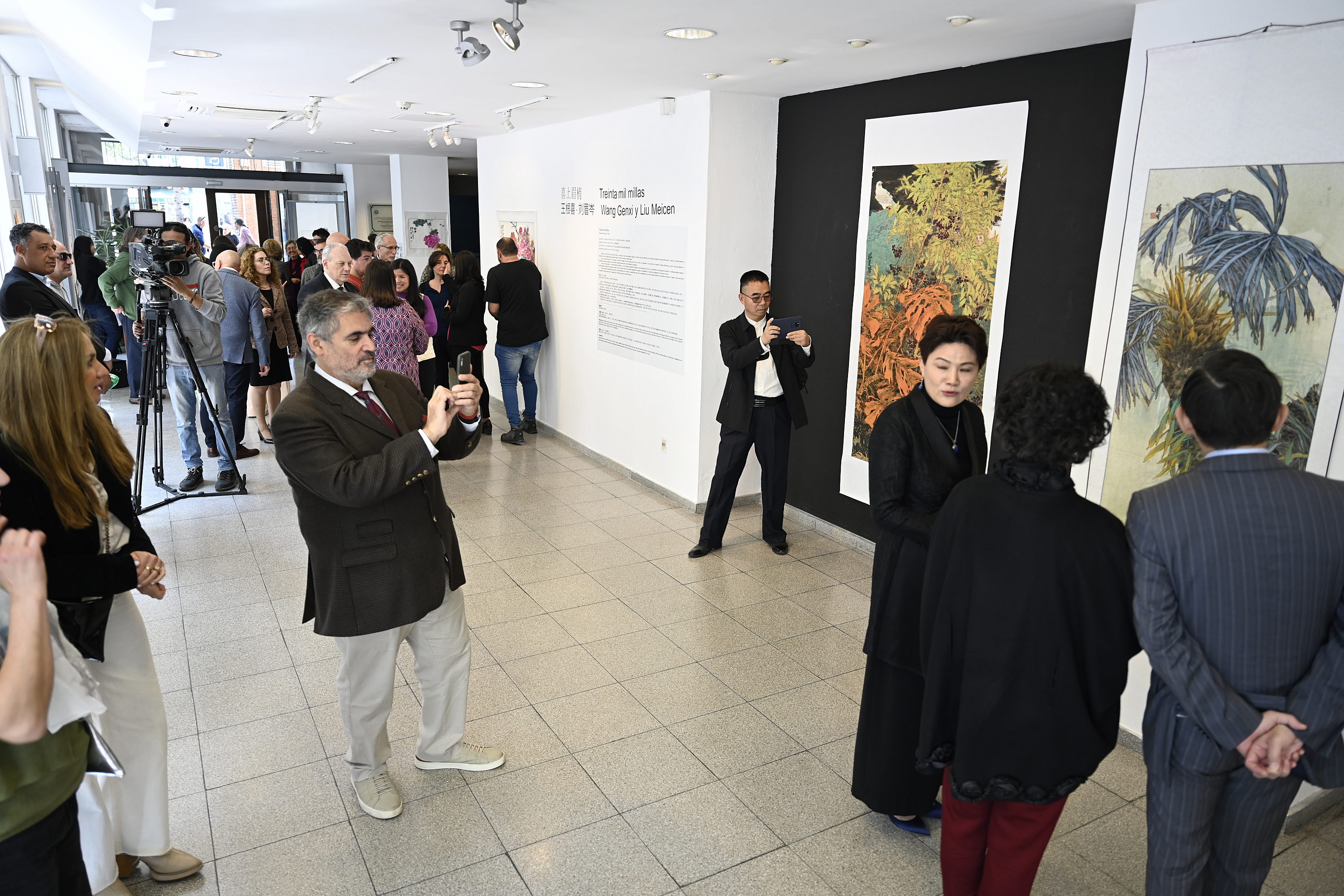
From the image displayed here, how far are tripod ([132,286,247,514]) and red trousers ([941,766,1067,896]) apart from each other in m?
5.05

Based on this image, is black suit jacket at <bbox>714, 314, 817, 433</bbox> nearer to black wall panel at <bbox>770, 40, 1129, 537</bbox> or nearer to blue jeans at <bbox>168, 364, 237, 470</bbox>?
black wall panel at <bbox>770, 40, 1129, 537</bbox>

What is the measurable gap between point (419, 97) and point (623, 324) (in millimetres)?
2258

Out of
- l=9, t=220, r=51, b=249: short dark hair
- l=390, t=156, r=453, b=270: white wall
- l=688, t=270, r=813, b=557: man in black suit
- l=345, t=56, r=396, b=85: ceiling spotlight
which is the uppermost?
l=345, t=56, r=396, b=85: ceiling spotlight

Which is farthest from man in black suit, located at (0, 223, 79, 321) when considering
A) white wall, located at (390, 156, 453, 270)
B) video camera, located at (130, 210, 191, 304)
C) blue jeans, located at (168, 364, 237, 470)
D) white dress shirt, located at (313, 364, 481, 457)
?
white wall, located at (390, 156, 453, 270)

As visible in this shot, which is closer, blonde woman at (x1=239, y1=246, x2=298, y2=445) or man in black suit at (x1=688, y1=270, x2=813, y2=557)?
man in black suit at (x1=688, y1=270, x2=813, y2=557)

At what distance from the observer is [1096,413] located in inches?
72.5

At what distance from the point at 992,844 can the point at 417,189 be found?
12.1m

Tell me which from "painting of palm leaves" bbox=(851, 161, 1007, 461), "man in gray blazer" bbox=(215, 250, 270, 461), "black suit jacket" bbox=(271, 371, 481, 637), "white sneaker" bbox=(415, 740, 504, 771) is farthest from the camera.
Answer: "man in gray blazer" bbox=(215, 250, 270, 461)

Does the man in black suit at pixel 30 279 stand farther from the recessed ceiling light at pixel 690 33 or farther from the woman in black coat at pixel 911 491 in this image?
the woman in black coat at pixel 911 491

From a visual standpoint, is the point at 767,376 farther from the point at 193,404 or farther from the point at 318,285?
the point at 193,404

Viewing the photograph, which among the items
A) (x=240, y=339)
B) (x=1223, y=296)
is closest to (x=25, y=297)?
(x=240, y=339)

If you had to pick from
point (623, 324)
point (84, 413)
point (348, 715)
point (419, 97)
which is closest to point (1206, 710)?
point (348, 715)

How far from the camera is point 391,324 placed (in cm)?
559

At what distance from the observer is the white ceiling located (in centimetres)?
343
